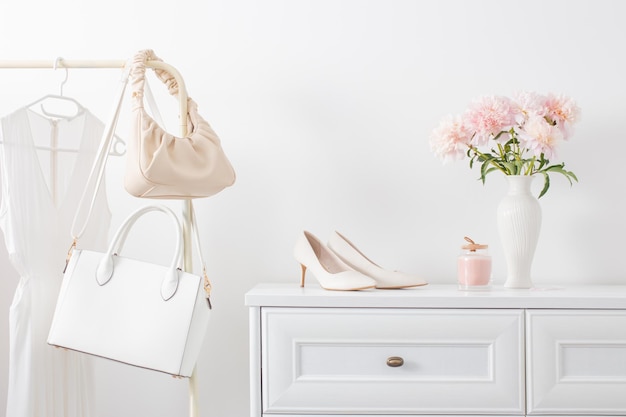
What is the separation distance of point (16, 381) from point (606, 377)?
4.57 ft

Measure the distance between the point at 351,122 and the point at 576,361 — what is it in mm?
926

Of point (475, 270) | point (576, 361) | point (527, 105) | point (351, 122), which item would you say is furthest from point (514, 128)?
point (576, 361)

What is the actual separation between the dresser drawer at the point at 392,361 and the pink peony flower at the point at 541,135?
0.43 m

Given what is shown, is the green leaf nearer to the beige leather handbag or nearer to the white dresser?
the white dresser

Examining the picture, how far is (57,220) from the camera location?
1.79 meters

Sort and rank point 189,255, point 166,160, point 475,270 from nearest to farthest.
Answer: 1. point 166,160
2. point 189,255
3. point 475,270

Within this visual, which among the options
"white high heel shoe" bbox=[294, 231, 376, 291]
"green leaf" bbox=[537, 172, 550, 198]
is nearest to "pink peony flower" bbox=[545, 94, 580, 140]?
"green leaf" bbox=[537, 172, 550, 198]

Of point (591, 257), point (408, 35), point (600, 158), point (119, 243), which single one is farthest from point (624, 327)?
point (119, 243)

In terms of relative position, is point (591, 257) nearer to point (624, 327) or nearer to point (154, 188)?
point (624, 327)

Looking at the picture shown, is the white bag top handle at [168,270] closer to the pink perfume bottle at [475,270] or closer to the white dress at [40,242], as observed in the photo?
the white dress at [40,242]

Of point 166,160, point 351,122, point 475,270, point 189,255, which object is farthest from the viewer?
point 351,122

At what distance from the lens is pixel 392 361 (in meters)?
1.63

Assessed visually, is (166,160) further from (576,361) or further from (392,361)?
(576,361)

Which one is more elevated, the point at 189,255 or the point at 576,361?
the point at 189,255
